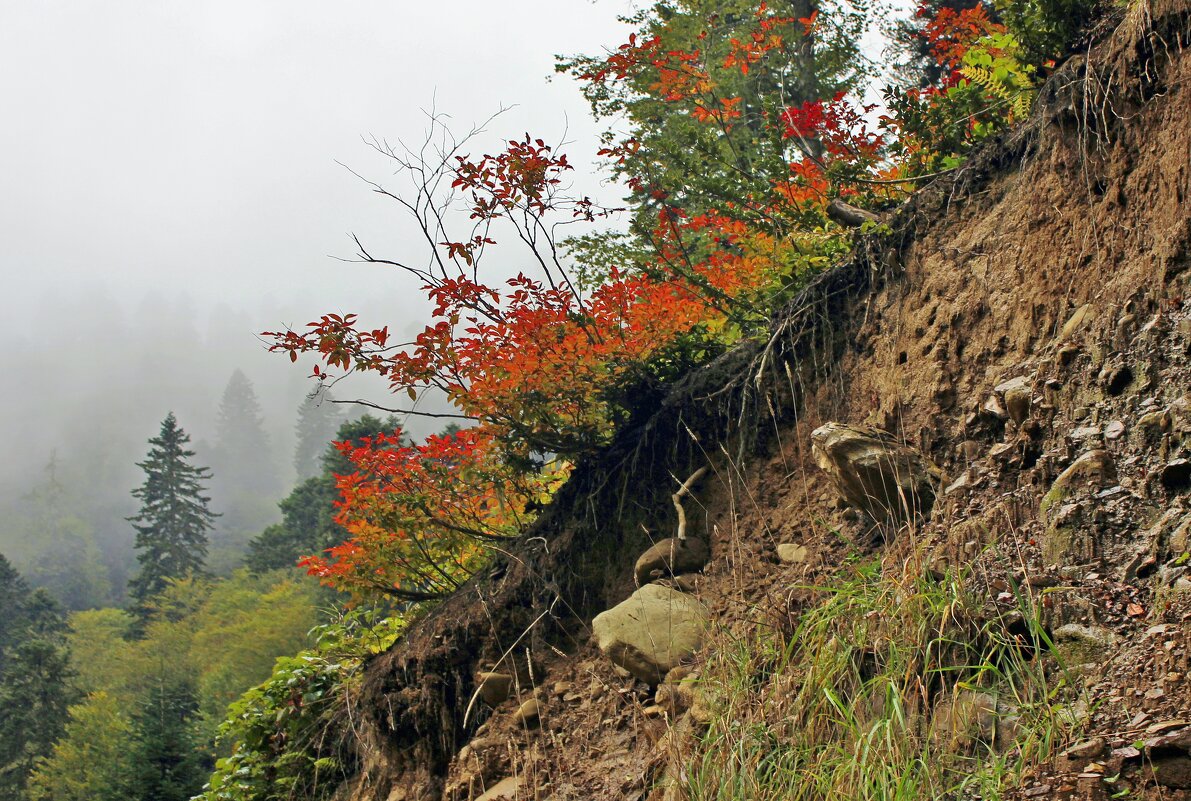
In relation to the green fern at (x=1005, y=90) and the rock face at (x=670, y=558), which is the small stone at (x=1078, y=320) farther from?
the rock face at (x=670, y=558)

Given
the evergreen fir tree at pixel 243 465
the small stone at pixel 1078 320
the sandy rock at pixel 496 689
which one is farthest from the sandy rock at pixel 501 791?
the evergreen fir tree at pixel 243 465

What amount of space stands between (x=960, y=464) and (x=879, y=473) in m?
0.38

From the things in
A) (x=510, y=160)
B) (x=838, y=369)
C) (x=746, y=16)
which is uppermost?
(x=746, y=16)

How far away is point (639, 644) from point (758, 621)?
95cm

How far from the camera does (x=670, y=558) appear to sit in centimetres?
540

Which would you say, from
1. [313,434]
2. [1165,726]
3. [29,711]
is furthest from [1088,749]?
[313,434]

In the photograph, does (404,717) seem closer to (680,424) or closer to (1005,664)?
(680,424)

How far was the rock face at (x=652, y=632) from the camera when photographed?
467 centimetres

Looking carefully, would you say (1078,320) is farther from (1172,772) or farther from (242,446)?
(242,446)

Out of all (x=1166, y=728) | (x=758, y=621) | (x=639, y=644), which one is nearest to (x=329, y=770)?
(x=639, y=644)

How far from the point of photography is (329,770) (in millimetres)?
6555

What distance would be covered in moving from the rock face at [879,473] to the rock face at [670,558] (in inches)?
49.1

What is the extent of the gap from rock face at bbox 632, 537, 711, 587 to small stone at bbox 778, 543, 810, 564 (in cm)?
70

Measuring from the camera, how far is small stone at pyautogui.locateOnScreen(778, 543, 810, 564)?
4.79 metres
